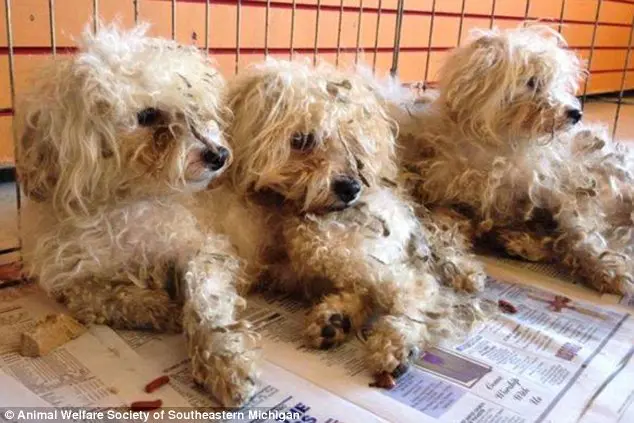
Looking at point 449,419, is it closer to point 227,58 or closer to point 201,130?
point 201,130

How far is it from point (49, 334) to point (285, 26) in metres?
2.02

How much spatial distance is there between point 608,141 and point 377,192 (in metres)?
0.78

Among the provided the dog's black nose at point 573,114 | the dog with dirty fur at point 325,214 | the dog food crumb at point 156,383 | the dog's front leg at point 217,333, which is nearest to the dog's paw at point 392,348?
the dog with dirty fur at point 325,214

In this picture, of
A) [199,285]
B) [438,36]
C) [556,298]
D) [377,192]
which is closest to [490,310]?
[556,298]

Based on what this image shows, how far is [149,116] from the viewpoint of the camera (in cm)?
114

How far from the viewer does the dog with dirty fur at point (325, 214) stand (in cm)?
121

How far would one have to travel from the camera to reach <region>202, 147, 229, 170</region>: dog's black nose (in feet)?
3.75

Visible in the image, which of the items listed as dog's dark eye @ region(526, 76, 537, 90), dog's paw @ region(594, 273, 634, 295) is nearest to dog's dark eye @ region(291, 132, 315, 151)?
dog's dark eye @ region(526, 76, 537, 90)

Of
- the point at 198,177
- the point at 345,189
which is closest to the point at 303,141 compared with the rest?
the point at 345,189

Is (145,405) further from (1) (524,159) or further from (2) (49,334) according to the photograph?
(1) (524,159)

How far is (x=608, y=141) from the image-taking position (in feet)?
5.81

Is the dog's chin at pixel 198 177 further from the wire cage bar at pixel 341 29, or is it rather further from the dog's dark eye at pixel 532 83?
the dog's dark eye at pixel 532 83

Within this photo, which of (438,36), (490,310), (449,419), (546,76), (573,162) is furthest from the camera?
(438,36)

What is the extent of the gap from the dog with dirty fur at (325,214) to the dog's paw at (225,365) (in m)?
0.19
